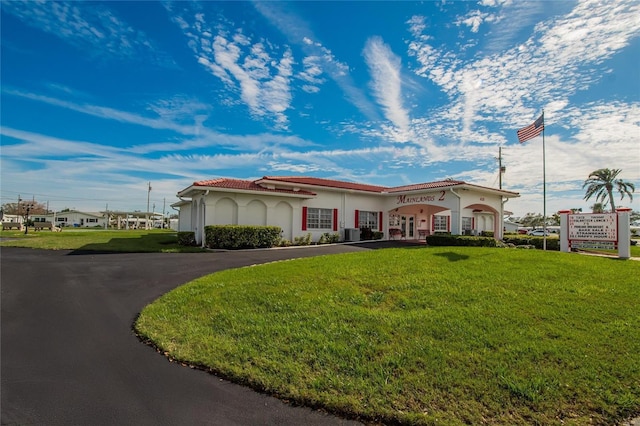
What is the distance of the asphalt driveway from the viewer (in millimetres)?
3266

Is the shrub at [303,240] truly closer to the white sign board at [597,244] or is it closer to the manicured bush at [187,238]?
the manicured bush at [187,238]

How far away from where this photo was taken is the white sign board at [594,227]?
12.3 metres

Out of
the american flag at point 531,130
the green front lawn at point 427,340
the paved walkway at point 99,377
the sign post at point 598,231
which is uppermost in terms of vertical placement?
the american flag at point 531,130

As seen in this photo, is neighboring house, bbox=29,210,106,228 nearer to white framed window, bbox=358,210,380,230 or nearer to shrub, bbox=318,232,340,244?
shrub, bbox=318,232,340,244

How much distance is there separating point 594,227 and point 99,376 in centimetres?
1621

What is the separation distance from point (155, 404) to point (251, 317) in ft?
7.92

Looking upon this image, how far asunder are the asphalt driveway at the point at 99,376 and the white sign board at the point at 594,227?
Result: 46.2 feet

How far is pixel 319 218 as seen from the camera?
2052 cm

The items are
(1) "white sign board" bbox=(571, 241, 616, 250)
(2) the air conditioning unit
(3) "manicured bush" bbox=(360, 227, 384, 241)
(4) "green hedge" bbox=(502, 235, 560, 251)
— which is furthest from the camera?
(3) "manicured bush" bbox=(360, 227, 384, 241)

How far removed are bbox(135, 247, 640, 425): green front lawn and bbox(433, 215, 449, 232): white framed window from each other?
18.3m

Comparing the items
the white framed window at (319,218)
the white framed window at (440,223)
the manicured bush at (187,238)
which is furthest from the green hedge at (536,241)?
the manicured bush at (187,238)

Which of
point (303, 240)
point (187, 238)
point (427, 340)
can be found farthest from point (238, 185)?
point (427, 340)

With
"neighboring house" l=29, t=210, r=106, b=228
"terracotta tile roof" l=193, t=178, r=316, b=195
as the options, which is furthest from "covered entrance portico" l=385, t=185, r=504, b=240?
"neighboring house" l=29, t=210, r=106, b=228

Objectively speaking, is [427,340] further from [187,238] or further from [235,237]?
[187,238]
